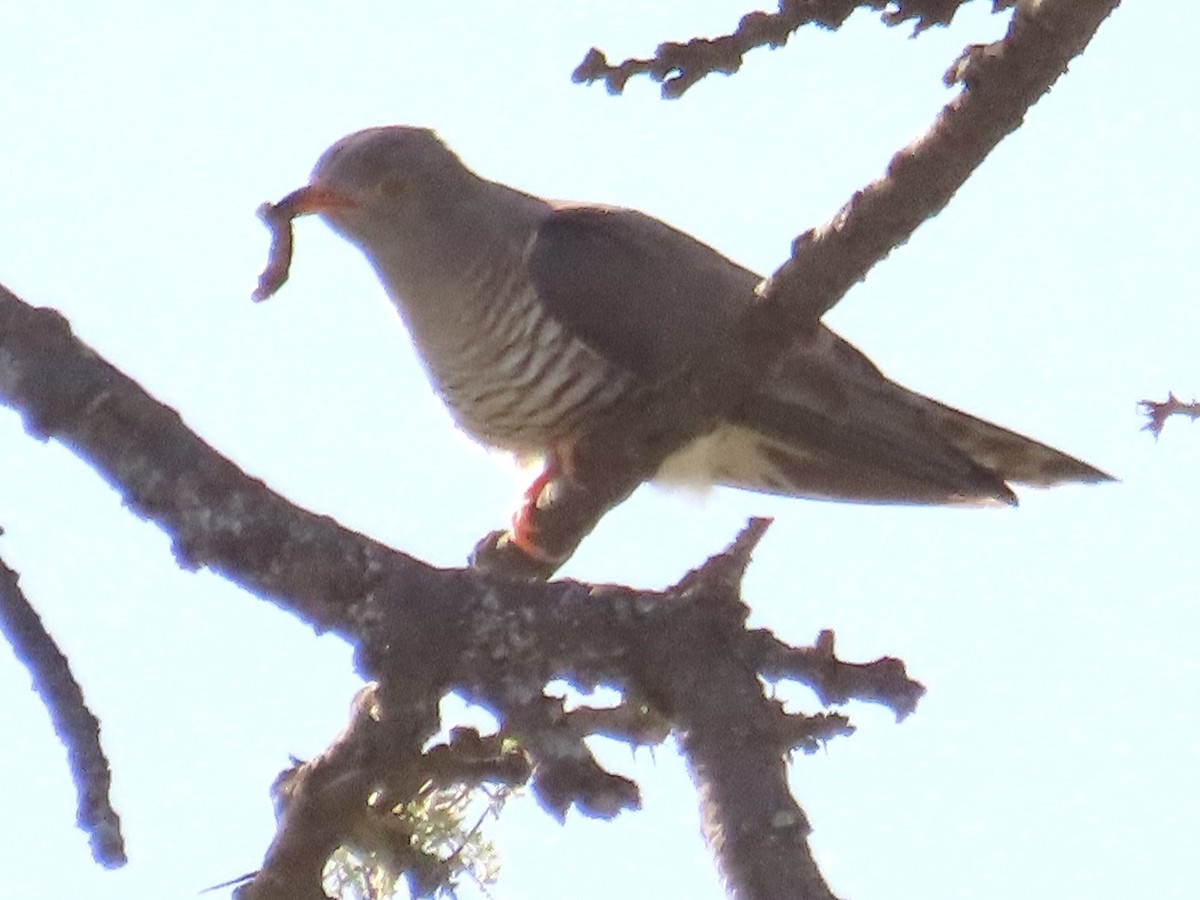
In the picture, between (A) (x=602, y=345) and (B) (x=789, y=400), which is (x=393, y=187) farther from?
(B) (x=789, y=400)

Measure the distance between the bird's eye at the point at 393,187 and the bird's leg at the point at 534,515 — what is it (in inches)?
36.1

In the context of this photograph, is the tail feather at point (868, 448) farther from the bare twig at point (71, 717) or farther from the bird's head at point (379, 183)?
the bare twig at point (71, 717)

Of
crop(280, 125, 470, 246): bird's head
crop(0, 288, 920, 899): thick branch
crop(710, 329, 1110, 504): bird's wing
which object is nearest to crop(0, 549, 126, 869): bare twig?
crop(0, 288, 920, 899): thick branch

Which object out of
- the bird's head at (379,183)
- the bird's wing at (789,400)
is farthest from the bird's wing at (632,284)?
the bird's head at (379,183)

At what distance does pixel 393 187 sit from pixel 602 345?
0.87 metres

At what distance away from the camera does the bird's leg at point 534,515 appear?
129 inches

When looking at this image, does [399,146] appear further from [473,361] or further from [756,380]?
[756,380]

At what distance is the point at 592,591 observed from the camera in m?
2.32

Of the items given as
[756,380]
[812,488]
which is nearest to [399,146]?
[812,488]

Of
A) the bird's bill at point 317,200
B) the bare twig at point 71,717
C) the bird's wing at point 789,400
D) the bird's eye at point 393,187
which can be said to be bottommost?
the bare twig at point 71,717

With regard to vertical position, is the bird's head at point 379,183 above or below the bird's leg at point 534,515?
above

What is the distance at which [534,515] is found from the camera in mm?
3297

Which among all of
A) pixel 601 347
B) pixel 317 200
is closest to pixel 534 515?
pixel 601 347

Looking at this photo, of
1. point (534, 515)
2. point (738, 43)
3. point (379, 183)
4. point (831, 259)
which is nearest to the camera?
point (738, 43)
